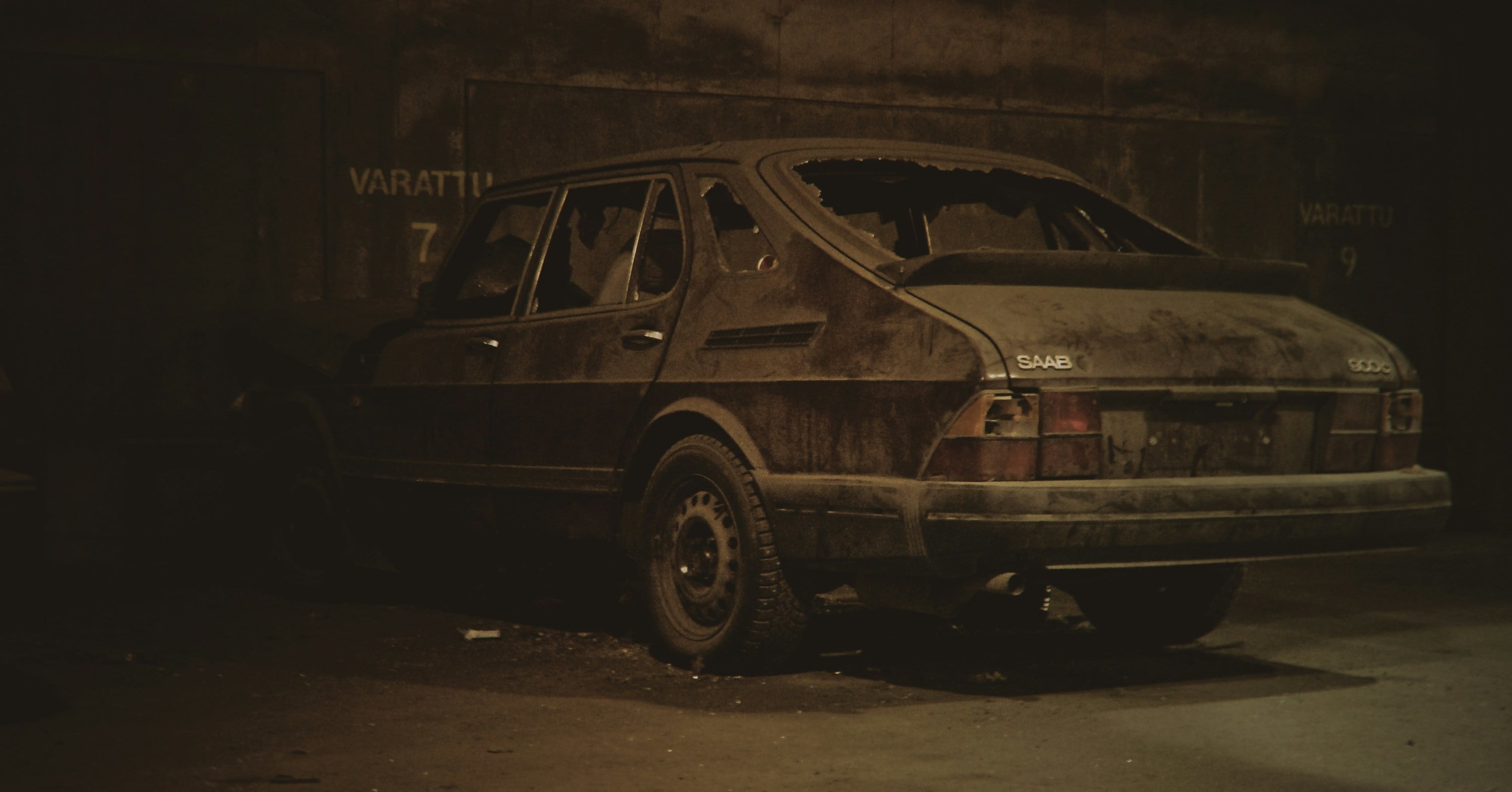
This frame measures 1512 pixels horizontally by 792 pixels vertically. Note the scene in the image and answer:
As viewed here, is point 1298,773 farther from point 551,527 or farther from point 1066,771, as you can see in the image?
point 551,527

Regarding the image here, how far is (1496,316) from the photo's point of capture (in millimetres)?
11461

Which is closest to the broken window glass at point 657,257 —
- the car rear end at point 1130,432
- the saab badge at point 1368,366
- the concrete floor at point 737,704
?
the car rear end at point 1130,432

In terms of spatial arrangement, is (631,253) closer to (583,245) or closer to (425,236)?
(583,245)

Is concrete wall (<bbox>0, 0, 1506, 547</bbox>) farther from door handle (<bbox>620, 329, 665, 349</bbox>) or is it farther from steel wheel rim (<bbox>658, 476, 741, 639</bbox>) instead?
steel wheel rim (<bbox>658, 476, 741, 639</bbox>)

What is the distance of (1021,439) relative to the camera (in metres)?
4.84

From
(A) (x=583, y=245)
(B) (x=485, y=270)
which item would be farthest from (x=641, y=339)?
(B) (x=485, y=270)

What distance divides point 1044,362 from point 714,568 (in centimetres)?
146

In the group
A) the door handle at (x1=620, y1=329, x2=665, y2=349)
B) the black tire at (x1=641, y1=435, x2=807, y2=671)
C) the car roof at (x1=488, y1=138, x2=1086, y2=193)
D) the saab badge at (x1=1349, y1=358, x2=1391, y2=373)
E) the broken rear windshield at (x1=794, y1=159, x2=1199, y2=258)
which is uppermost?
the car roof at (x1=488, y1=138, x2=1086, y2=193)

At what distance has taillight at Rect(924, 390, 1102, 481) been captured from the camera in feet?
15.8

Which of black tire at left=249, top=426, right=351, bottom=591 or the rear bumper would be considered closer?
the rear bumper

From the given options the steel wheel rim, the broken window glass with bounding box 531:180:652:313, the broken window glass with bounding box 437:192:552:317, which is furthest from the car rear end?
the broken window glass with bounding box 437:192:552:317

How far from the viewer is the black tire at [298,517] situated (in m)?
7.62

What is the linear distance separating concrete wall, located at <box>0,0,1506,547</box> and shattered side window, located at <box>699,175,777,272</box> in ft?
14.3

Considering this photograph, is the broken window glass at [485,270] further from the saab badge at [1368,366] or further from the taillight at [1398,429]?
the taillight at [1398,429]
